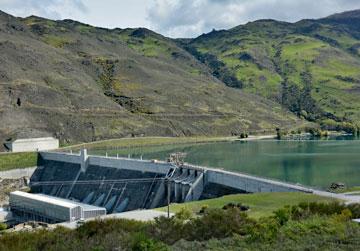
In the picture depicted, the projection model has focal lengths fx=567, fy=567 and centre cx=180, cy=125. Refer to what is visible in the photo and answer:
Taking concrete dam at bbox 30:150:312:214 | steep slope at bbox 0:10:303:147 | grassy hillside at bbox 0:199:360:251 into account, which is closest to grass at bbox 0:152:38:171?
concrete dam at bbox 30:150:312:214

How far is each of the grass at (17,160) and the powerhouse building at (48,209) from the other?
57.2 feet

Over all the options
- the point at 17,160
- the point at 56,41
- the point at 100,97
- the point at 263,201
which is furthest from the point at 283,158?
the point at 56,41

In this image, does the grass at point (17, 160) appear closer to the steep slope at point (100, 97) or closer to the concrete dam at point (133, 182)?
the concrete dam at point (133, 182)

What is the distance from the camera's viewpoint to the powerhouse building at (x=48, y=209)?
52.8m

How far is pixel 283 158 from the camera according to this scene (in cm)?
9375

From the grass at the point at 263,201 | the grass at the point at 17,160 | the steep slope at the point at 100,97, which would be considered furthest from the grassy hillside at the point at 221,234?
the steep slope at the point at 100,97

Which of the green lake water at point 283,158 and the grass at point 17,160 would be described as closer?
the green lake water at point 283,158

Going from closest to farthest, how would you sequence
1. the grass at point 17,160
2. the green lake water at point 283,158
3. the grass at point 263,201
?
the grass at point 263,201
the green lake water at point 283,158
the grass at point 17,160

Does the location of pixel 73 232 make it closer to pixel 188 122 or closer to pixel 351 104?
pixel 188 122

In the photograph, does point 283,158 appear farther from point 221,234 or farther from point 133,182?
point 221,234

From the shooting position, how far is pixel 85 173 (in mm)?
70250

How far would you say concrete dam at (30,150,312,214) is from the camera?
5066cm

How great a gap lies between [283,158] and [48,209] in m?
47.9

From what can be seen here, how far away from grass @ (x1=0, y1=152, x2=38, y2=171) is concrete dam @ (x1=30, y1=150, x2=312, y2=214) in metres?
2.93
